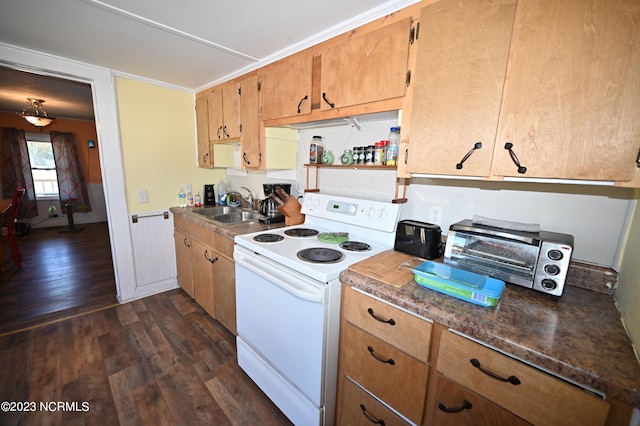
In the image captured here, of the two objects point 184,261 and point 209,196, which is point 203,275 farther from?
point 209,196

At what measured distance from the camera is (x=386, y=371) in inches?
41.1

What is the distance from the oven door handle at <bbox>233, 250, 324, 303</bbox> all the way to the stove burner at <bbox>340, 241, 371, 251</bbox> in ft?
1.23

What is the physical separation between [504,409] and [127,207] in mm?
3145

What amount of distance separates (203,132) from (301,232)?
186 cm

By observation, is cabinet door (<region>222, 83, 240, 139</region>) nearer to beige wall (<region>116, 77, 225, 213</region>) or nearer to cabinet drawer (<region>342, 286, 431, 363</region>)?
beige wall (<region>116, 77, 225, 213</region>)

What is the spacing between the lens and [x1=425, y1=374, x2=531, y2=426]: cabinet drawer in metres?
0.78

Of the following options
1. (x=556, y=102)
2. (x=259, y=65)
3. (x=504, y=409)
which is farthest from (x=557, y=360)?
(x=259, y=65)

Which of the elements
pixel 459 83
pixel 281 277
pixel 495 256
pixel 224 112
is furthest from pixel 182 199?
pixel 495 256

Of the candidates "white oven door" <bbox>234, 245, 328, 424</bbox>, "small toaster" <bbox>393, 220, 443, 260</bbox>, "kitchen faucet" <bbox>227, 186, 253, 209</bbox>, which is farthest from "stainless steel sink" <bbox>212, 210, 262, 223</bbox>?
"small toaster" <bbox>393, 220, 443, 260</bbox>

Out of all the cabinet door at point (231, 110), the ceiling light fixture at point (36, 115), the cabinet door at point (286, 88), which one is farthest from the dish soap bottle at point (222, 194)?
the ceiling light fixture at point (36, 115)

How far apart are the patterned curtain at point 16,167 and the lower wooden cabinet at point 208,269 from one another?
470 cm

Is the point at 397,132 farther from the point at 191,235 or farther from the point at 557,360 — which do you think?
the point at 191,235

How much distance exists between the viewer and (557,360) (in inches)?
26.2

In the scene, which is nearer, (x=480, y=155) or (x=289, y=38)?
(x=480, y=155)
